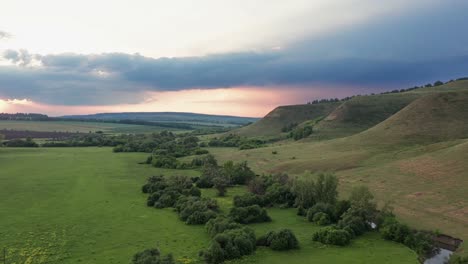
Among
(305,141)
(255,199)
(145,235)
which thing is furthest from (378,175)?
(305,141)

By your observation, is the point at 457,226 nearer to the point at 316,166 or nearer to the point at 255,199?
the point at 255,199

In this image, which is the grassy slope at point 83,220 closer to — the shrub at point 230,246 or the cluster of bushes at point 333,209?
the shrub at point 230,246

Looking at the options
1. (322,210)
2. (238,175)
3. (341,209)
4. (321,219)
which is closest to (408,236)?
(341,209)

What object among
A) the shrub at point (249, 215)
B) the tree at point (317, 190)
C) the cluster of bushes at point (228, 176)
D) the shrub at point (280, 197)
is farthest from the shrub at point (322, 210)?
the cluster of bushes at point (228, 176)

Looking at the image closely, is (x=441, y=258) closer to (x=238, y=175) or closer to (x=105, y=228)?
(x=105, y=228)

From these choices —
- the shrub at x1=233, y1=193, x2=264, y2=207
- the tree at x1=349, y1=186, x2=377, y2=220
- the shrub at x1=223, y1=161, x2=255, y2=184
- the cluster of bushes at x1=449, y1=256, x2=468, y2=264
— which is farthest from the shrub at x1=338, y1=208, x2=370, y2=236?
the shrub at x1=223, y1=161, x2=255, y2=184

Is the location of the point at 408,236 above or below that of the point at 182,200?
above
